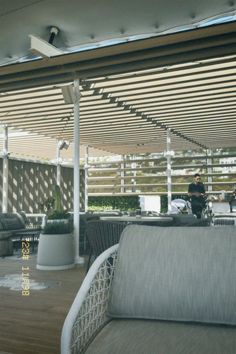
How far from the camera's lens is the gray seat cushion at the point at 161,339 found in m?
1.34

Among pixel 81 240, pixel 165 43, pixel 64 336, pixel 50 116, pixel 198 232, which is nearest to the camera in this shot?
pixel 64 336

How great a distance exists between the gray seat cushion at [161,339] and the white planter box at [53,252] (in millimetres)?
4054

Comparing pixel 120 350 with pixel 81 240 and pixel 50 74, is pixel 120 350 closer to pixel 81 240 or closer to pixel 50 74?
pixel 50 74

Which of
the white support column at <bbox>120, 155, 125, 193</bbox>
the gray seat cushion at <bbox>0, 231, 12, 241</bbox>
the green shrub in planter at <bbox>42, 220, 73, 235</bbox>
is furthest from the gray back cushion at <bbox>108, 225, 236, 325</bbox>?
the white support column at <bbox>120, 155, 125, 193</bbox>

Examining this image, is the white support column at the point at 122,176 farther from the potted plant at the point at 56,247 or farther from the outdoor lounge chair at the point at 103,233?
the outdoor lounge chair at the point at 103,233

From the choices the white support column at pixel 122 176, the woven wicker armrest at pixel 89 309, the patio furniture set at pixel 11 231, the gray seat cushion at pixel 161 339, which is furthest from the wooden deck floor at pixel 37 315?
the white support column at pixel 122 176

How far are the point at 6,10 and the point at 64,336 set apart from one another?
13.4 feet

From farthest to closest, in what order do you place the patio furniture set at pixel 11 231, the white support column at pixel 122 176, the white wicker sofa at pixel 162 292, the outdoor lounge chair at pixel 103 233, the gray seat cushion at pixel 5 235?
the white support column at pixel 122 176
the patio furniture set at pixel 11 231
the gray seat cushion at pixel 5 235
the outdoor lounge chair at pixel 103 233
the white wicker sofa at pixel 162 292

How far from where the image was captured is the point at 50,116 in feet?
31.1

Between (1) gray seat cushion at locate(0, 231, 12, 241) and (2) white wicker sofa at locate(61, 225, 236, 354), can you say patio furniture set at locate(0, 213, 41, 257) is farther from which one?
(2) white wicker sofa at locate(61, 225, 236, 354)

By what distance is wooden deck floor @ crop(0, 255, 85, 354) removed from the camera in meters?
2.52

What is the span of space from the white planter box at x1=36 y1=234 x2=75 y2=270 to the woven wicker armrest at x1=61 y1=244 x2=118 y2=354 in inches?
151

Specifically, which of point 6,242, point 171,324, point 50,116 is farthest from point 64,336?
point 50,116

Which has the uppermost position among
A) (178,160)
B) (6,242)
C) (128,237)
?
(178,160)
